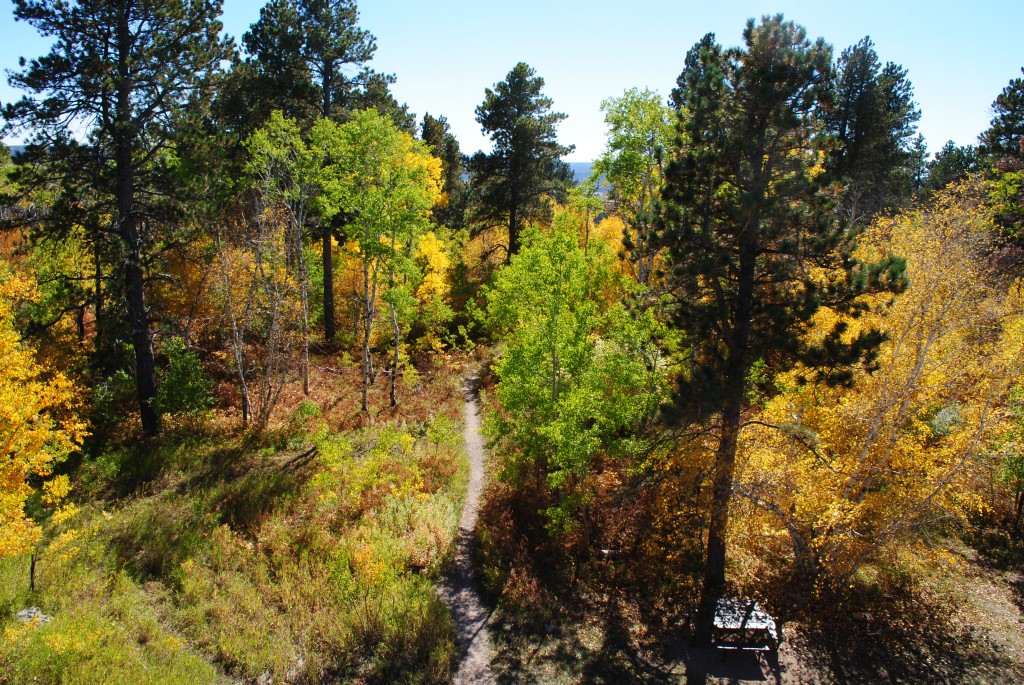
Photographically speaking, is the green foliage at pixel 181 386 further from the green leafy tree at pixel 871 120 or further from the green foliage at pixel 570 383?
the green leafy tree at pixel 871 120

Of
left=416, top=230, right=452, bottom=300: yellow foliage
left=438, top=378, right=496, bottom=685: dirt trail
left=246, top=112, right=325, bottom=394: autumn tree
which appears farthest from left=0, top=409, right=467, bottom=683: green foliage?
left=416, top=230, right=452, bottom=300: yellow foliage

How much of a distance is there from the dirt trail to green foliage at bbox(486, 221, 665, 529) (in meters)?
2.30

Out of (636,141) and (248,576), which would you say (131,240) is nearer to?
(248,576)

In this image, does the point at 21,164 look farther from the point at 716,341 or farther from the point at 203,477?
the point at 716,341

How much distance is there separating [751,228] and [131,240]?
17.3 metres

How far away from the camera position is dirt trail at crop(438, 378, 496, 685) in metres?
11.6

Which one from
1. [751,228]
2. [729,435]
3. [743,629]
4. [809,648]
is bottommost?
[809,648]

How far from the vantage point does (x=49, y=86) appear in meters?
15.4

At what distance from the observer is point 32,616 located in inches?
432

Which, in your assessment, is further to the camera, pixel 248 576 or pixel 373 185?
pixel 373 185

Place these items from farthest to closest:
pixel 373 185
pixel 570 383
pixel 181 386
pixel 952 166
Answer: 1. pixel 952 166
2. pixel 373 185
3. pixel 181 386
4. pixel 570 383

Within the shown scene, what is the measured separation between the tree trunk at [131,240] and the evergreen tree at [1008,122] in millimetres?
32026

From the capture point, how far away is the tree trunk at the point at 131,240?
16.0 m

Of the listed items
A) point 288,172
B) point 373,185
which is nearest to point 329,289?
point 373,185
